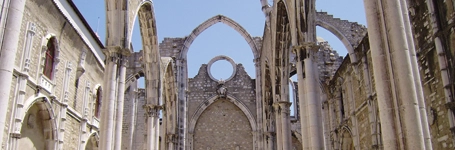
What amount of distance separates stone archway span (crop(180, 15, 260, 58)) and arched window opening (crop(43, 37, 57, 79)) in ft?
28.6

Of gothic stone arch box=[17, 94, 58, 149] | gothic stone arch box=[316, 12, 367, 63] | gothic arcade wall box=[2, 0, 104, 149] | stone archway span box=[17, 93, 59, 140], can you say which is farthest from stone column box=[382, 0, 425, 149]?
gothic stone arch box=[316, 12, 367, 63]

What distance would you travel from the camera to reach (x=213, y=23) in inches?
931

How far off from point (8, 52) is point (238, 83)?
18.8 metres

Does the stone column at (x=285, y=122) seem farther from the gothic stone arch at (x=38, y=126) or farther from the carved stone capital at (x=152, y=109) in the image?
the gothic stone arch at (x=38, y=126)

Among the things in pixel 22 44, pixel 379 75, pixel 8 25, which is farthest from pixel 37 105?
pixel 379 75

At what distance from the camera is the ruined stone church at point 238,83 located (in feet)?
21.6

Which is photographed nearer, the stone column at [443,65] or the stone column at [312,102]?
the stone column at [443,65]

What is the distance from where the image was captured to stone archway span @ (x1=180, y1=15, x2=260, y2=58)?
75.5 feet

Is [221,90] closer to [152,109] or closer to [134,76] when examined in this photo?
[134,76]

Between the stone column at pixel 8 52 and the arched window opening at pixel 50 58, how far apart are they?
7376 millimetres

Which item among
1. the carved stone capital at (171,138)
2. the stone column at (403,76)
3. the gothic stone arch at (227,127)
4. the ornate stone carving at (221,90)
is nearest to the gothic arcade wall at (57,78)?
the carved stone capital at (171,138)

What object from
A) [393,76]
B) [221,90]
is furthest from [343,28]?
[393,76]

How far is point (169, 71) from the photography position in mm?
21328

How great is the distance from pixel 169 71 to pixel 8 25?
561 inches
